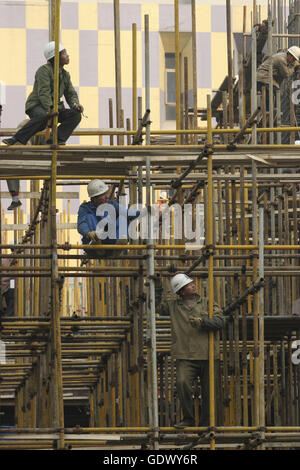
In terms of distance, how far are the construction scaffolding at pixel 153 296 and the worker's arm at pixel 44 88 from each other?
0.50 meters

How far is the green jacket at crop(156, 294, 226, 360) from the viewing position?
17703mm

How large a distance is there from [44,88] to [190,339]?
383 centimetres

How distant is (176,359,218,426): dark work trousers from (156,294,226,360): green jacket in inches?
6.2

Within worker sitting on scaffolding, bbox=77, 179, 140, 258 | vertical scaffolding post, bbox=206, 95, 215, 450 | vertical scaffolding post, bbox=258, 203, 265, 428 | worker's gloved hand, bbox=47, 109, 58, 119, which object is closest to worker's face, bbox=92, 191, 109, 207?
worker sitting on scaffolding, bbox=77, 179, 140, 258

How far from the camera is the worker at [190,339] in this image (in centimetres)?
1780

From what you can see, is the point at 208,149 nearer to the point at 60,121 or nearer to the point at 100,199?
the point at 100,199

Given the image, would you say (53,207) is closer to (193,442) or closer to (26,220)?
(193,442)

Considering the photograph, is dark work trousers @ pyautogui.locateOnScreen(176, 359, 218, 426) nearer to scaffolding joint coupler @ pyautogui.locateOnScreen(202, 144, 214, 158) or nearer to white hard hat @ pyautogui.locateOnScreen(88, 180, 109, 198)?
white hard hat @ pyautogui.locateOnScreen(88, 180, 109, 198)

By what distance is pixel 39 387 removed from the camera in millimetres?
23047
